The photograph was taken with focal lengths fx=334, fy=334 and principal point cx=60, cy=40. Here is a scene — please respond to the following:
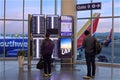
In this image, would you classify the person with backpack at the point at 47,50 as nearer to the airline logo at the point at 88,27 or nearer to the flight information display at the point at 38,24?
the flight information display at the point at 38,24

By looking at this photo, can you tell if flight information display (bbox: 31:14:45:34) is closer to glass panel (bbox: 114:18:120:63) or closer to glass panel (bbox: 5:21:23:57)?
glass panel (bbox: 114:18:120:63)

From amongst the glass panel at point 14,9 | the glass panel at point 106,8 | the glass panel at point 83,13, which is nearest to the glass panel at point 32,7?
the glass panel at point 14,9

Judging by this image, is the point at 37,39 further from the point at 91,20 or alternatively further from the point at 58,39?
the point at 91,20

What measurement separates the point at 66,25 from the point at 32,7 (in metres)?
7.03

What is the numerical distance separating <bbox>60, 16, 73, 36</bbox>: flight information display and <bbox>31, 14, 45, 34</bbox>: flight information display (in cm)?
93

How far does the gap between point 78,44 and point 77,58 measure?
2.78 ft

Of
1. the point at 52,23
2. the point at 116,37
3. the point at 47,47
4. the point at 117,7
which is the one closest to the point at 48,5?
the point at 117,7

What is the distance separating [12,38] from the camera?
22.5m

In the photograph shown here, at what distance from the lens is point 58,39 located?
51.0 feet

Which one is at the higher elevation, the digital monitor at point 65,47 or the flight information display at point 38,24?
the flight information display at point 38,24

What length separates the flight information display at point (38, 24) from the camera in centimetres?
1514

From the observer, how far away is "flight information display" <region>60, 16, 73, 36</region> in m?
15.6

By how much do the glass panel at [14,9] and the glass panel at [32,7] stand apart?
397 millimetres

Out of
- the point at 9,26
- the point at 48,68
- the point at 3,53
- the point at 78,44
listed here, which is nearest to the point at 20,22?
the point at 9,26
